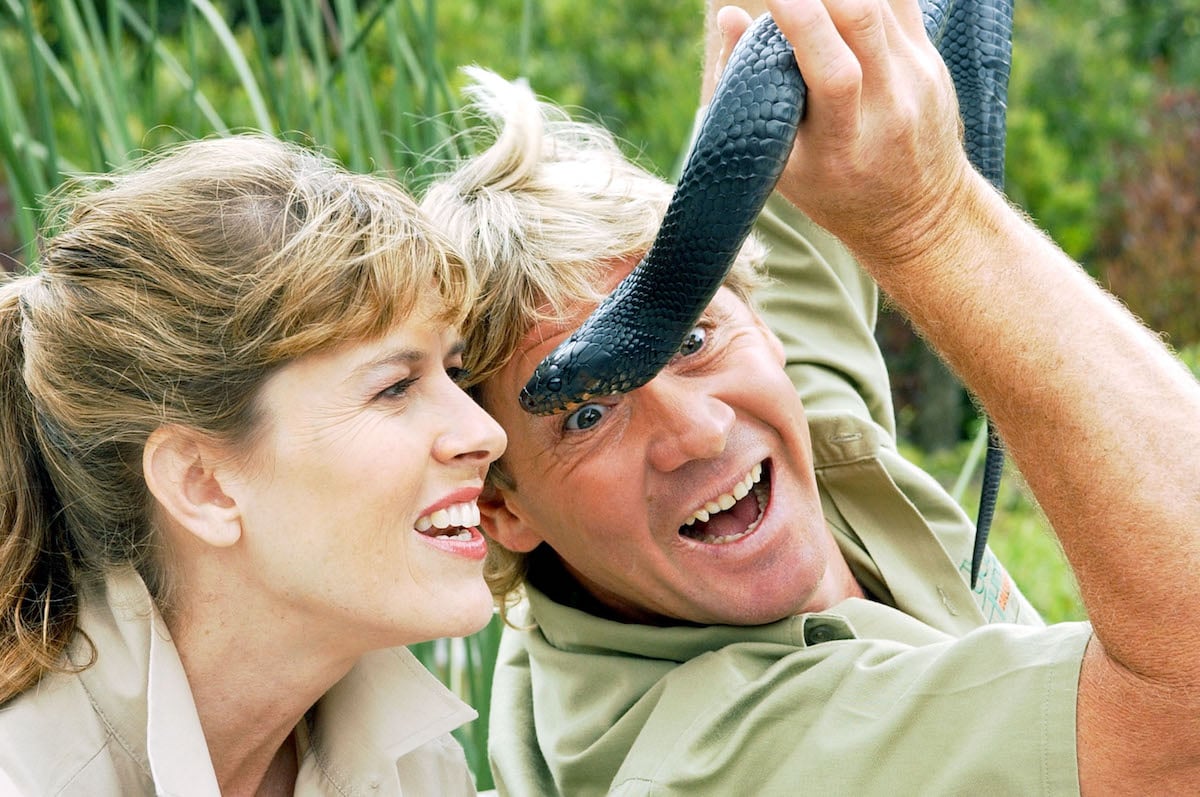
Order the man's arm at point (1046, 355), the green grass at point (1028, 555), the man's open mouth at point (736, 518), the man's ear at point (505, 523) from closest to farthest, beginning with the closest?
the man's arm at point (1046, 355) < the man's open mouth at point (736, 518) < the man's ear at point (505, 523) < the green grass at point (1028, 555)

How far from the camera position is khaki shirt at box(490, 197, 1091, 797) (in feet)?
5.73

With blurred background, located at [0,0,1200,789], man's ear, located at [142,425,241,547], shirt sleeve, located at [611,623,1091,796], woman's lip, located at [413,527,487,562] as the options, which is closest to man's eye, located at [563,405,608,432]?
woman's lip, located at [413,527,487,562]

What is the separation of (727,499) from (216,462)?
760 mm

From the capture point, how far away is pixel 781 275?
2.79 m

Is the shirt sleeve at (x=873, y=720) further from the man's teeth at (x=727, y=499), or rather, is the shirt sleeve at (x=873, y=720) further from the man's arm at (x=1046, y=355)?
the man's teeth at (x=727, y=499)

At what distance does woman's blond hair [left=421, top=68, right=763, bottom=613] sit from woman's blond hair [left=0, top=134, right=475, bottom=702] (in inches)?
6.7

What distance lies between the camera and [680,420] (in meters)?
2.17

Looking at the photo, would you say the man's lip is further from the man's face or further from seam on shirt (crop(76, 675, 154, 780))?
seam on shirt (crop(76, 675, 154, 780))

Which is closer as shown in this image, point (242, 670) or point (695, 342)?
point (242, 670)

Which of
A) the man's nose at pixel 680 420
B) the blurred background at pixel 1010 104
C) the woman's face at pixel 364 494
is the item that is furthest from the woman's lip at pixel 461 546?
the blurred background at pixel 1010 104

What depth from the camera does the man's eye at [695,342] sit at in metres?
2.22

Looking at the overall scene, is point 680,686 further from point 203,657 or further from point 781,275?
point 781,275

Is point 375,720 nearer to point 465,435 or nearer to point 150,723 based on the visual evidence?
point 150,723

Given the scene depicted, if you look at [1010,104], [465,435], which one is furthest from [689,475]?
[1010,104]
